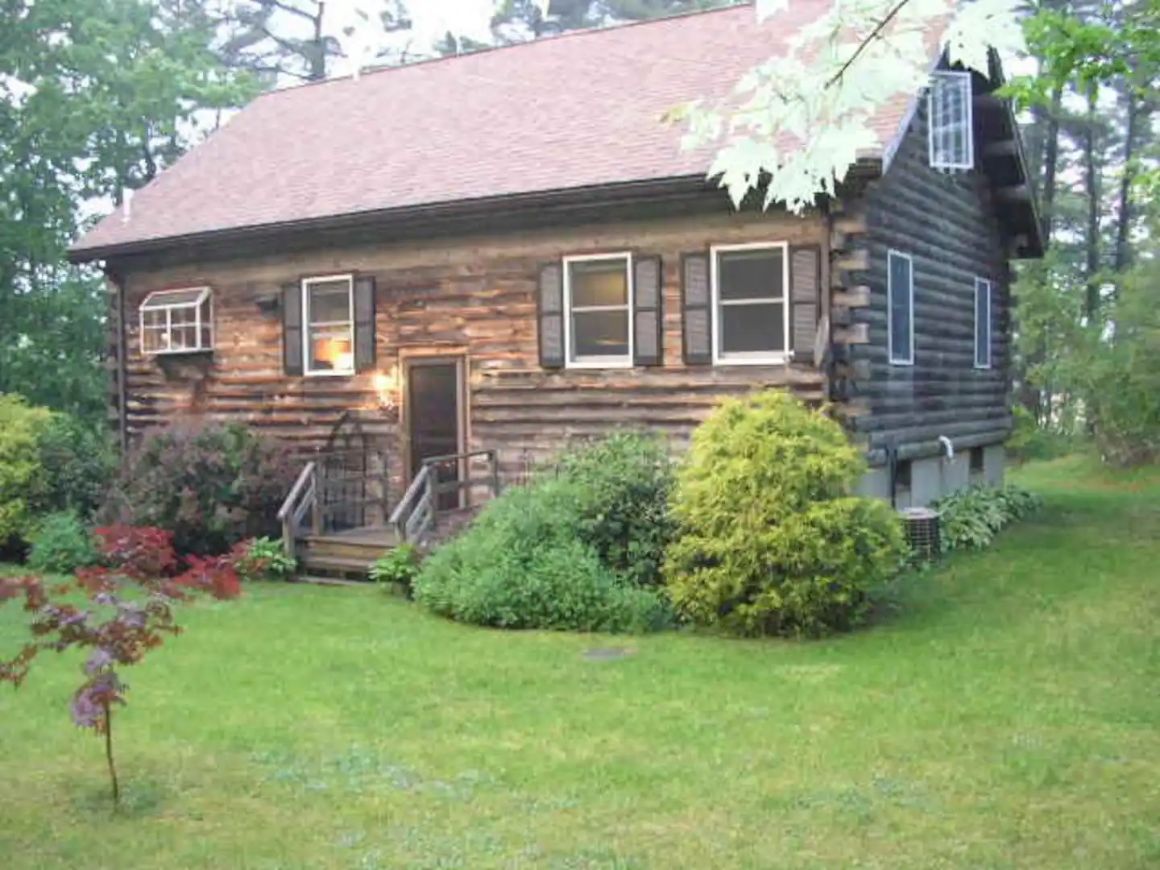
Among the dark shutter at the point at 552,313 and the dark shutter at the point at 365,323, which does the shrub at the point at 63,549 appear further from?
the dark shutter at the point at 552,313

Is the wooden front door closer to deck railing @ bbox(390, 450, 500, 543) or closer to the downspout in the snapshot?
deck railing @ bbox(390, 450, 500, 543)

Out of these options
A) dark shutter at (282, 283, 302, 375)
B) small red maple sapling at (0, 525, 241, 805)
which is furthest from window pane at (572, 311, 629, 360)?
small red maple sapling at (0, 525, 241, 805)

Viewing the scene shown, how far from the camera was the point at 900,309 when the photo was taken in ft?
45.5

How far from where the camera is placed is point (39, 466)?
50.3ft

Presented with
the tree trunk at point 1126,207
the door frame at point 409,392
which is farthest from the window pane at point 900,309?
the tree trunk at point 1126,207

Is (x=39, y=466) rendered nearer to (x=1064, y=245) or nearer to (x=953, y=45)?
(x=953, y=45)

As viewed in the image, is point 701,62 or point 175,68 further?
point 175,68

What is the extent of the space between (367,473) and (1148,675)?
945 cm

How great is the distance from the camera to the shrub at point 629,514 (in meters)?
10.8

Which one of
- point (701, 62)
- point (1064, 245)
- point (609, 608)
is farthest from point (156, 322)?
point (1064, 245)

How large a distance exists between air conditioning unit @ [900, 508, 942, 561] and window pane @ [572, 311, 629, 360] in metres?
3.51

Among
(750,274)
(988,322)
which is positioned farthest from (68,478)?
(988,322)

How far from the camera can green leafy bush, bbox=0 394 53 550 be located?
14.9 metres

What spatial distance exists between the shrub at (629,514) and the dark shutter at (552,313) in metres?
2.70
